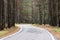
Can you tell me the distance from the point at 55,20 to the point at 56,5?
333 cm

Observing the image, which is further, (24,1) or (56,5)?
(24,1)

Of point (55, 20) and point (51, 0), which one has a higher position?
point (51, 0)

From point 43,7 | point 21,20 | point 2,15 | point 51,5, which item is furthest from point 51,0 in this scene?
point 21,20

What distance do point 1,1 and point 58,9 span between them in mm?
17568

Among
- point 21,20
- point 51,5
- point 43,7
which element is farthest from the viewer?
point 21,20

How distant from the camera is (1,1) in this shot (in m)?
30.0

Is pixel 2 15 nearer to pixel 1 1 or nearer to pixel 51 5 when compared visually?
pixel 1 1

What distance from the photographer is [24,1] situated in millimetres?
90375

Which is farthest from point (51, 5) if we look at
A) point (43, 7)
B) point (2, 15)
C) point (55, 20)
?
point (2, 15)

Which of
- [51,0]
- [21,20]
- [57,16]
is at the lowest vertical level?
[21,20]

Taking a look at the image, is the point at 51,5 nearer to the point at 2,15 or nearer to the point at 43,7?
the point at 43,7

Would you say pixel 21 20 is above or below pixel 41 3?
below

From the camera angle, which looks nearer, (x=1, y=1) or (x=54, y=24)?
(x=1, y=1)

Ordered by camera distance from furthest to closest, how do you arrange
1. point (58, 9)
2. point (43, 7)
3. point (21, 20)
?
1. point (21, 20)
2. point (43, 7)
3. point (58, 9)
